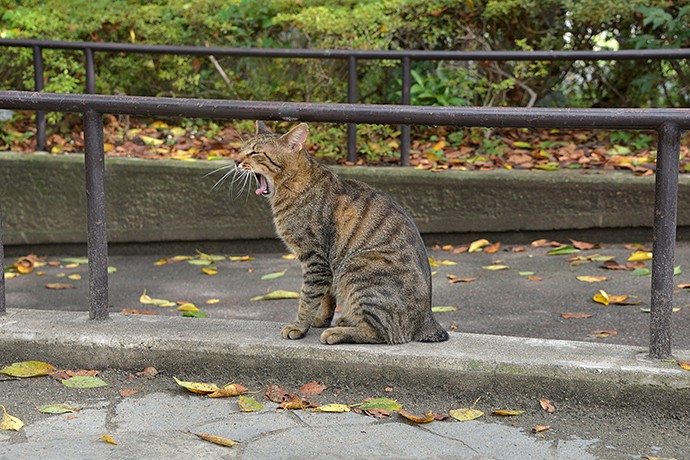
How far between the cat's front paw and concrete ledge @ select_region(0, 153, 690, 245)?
316 cm

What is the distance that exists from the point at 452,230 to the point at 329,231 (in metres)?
3.03

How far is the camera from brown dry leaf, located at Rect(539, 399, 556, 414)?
337 cm

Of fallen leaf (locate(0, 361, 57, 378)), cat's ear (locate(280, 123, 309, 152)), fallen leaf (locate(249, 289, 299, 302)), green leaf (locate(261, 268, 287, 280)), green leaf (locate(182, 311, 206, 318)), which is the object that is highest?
cat's ear (locate(280, 123, 309, 152))

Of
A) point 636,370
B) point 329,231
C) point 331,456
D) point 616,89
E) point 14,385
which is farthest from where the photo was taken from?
point 616,89

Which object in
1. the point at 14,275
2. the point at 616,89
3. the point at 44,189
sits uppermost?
the point at 616,89

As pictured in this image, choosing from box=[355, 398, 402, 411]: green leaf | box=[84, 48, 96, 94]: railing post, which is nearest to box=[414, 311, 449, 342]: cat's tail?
box=[355, 398, 402, 411]: green leaf

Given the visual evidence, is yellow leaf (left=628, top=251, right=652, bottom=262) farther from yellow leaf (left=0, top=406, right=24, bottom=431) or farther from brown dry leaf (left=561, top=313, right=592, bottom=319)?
yellow leaf (left=0, top=406, right=24, bottom=431)

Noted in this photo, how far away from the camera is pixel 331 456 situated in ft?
10.0

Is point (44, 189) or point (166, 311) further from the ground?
point (44, 189)

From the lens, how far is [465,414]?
3.37m

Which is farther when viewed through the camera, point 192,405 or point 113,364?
point 113,364

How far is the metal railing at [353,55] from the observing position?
6.71 m

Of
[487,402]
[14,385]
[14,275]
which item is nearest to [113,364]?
[14,385]

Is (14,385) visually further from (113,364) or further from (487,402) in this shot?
(487,402)
